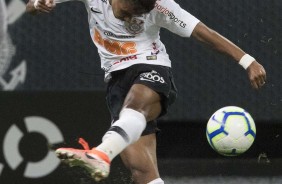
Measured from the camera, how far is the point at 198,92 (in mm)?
6367

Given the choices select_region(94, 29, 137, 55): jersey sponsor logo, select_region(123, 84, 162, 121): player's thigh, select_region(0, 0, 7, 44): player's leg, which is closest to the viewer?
select_region(123, 84, 162, 121): player's thigh

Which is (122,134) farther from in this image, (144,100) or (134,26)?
(134,26)

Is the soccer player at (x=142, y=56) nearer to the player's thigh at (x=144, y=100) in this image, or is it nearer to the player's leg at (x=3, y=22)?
the player's thigh at (x=144, y=100)

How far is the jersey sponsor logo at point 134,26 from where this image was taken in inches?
193

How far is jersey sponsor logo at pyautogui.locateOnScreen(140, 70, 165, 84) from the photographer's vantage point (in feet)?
15.7

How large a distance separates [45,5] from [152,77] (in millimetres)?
696

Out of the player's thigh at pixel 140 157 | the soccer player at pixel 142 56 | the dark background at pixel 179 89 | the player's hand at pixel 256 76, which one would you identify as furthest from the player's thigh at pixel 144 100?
the dark background at pixel 179 89

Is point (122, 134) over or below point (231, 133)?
over

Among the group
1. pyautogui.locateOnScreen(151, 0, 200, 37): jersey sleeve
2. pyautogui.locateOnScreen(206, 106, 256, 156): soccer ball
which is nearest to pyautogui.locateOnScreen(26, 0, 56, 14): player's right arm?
pyautogui.locateOnScreen(151, 0, 200, 37): jersey sleeve

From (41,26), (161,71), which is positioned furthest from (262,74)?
(41,26)

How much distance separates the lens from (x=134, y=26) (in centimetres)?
492

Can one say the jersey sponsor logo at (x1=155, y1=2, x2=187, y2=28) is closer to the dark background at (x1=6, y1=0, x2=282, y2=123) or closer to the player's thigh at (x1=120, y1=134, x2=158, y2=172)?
the player's thigh at (x1=120, y1=134, x2=158, y2=172)

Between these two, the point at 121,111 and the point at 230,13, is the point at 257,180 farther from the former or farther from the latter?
the point at 121,111

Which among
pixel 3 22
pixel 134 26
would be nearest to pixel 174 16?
pixel 134 26
